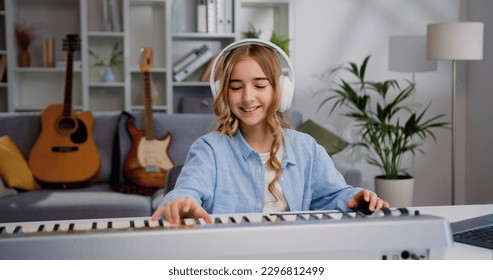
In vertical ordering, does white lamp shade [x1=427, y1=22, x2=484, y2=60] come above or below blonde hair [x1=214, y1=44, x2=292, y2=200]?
above

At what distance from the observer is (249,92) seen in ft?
4.37

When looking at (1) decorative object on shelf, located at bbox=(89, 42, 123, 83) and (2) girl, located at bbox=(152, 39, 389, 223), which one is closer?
(2) girl, located at bbox=(152, 39, 389, 223)

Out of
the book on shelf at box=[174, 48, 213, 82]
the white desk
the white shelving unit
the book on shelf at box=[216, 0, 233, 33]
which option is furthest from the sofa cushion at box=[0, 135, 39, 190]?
the white desk

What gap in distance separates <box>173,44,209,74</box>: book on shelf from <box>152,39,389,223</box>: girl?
2.99 metres

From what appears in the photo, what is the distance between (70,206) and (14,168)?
0.48 metres

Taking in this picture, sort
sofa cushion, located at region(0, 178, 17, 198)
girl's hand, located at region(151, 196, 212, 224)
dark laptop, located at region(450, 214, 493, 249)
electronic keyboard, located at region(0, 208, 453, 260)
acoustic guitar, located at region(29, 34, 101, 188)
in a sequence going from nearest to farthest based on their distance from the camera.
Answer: electronic keyboard, located at region(0, 208, 453, 260) → girl's hand, located at region(151, 196, 212, 224) → dark laptop, located at region(450, 214, 493, 249) → sofa cushion, located at region(0, 178, 17, 198) → acoustic guitar, located at region(29, 34, 101, 188)

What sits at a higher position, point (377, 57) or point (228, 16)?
point (228, 16)

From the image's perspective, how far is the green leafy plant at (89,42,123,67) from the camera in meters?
4.38

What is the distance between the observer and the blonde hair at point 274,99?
1361mm

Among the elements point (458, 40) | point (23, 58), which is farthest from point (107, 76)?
point (458, 40)

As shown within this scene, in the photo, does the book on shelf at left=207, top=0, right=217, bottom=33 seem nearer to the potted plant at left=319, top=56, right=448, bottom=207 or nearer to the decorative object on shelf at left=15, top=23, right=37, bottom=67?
the potted plant at left=319, top=56, right=448, bottom=207

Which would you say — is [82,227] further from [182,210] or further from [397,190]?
[397,190]
